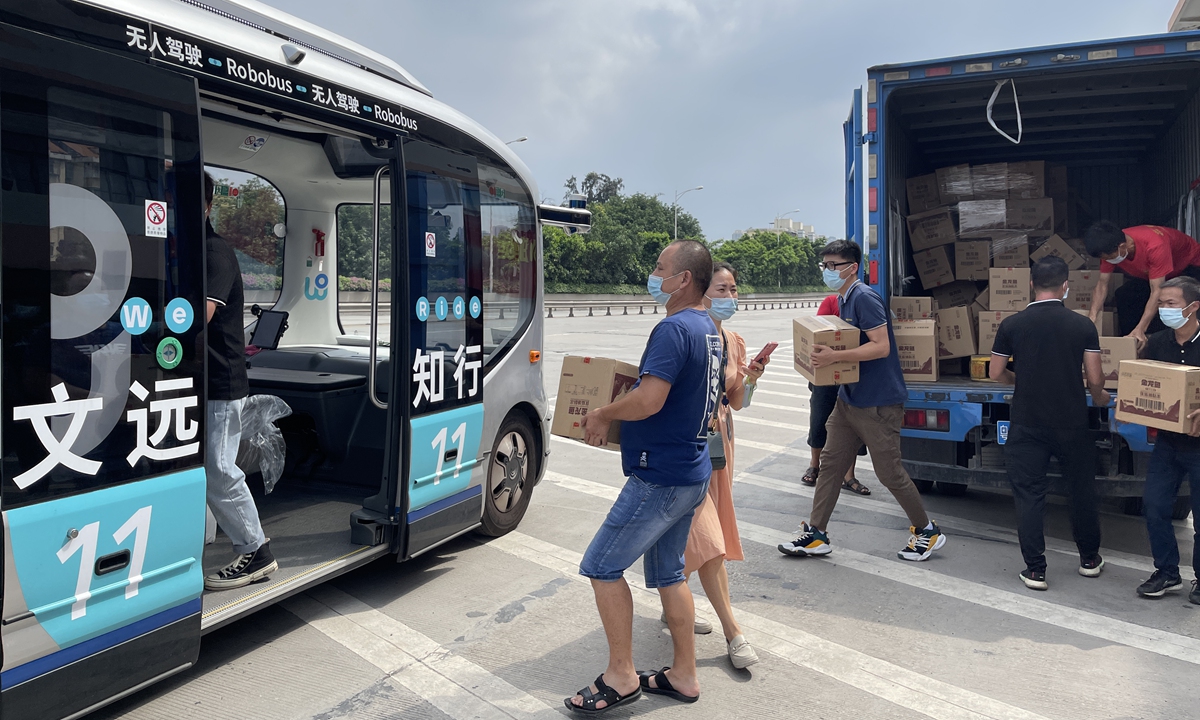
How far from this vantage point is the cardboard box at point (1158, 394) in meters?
4.38

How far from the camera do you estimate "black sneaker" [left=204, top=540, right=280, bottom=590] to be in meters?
3.83

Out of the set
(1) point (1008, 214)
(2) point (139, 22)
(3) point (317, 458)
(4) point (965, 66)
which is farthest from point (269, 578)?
(1) point (1008, 214)

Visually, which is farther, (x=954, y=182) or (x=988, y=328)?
(x=954, y=182)

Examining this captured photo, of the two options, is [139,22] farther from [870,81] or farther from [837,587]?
[870,81]

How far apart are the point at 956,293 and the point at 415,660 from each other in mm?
6043

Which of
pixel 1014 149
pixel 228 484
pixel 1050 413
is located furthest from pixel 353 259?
pixel 1014 149

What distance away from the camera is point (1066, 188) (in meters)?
8.29

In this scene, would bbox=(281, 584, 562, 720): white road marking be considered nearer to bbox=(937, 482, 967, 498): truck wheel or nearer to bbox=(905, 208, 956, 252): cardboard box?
bbox=(937, 482, 967, 498): truck wheel

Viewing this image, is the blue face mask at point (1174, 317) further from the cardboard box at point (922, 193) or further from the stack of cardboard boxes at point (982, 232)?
the cardboard box at point (922, 193)

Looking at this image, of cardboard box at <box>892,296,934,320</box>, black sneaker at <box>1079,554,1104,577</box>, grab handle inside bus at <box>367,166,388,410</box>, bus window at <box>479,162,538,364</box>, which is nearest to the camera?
grab handle inside bus at <box>367,166,388,410</box>

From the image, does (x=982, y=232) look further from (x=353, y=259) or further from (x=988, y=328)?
(x=353, y=259)

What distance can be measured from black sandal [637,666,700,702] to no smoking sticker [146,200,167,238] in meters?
2.52

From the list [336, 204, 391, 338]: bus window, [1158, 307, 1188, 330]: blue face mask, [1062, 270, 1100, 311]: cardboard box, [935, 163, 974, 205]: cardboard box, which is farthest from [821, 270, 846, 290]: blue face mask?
[336, 204, 391, 338]: bus window

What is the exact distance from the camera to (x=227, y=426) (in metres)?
3.89
